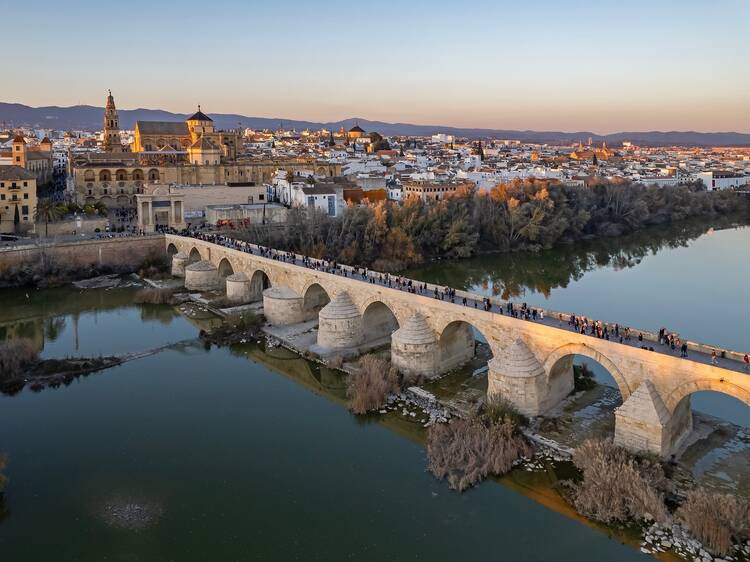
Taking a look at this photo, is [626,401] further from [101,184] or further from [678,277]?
[101,184]

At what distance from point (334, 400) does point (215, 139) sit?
3033 centimetres

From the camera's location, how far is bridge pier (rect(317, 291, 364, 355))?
1386cm

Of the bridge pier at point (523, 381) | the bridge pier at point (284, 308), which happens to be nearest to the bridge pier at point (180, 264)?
the bridge pier at point (284, 308)

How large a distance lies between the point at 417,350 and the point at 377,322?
2610mm

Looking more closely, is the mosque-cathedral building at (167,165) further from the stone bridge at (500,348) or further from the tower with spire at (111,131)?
the stone bridge at (500,348)

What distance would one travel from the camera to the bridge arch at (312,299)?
16.2 metres

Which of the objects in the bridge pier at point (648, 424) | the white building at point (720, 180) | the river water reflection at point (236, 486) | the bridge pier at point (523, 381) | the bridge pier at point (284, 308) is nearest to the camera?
the river water reflection at point (236, 486)

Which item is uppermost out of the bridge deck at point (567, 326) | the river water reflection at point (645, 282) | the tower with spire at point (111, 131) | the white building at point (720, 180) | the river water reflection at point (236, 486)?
the tower with spire at point (111, 131)

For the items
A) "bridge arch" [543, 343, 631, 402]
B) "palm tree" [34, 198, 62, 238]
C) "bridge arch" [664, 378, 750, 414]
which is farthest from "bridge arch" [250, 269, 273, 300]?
"bridge arch" [664, 378, 750, 414]

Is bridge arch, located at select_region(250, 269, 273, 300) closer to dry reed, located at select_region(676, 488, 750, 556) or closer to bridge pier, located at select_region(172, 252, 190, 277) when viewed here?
bridge pier, located at select_region(172, 252, 190, 277)

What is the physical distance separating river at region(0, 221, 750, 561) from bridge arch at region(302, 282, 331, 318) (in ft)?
6.33

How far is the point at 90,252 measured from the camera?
2364cm

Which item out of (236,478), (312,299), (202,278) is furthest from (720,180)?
(236,478)

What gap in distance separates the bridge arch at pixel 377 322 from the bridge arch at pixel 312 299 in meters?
2.25
